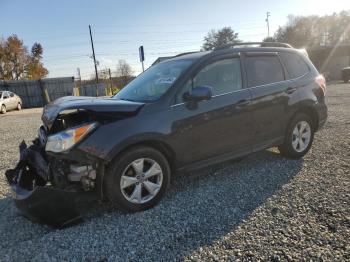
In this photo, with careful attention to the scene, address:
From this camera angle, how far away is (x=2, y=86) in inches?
1216

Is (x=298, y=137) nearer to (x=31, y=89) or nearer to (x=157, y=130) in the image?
(x=157, y=130)

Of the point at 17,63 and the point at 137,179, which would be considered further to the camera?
the point at 17,63

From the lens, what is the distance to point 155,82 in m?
4.52

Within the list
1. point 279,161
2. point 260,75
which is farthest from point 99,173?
→ point 279,161

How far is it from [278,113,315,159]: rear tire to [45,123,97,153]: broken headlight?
3.14 m

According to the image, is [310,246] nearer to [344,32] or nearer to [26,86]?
[26,86]

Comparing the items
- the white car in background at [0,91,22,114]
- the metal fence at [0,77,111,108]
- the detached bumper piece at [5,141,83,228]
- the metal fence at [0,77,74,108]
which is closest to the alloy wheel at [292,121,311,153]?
the detached bumper piece at [5,141,83,228]

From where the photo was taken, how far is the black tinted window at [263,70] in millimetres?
4789

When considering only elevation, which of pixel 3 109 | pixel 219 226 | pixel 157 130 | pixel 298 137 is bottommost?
pixel 219 226

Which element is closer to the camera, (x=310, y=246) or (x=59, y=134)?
(x=310, y=246)

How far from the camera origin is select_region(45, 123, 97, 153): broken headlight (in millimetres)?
3406

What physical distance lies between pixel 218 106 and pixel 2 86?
1235 inches

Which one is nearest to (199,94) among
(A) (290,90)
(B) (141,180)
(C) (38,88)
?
(B) (141,180)

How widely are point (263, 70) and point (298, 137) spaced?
128 cm
